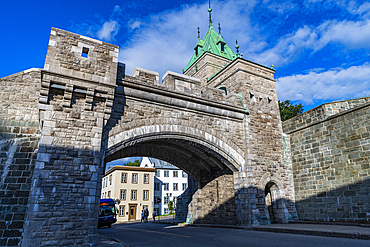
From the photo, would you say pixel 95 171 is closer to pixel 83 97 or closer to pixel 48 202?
pixel 48 202

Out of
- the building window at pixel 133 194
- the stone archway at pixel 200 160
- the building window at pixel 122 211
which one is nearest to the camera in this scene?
the stone archway at pixel 200 160

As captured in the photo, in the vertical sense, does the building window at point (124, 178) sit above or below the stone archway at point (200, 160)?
above

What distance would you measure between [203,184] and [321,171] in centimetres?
637

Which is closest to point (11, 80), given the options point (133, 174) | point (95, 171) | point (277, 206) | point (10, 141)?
point (10, 141)

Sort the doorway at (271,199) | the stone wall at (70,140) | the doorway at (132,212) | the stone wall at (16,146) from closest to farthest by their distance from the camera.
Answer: the stone wall at (70,140)
the stone wall at (16,146)
the doorway at (271,199)
the doorway at (132,212)

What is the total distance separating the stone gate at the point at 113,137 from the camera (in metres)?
7.15

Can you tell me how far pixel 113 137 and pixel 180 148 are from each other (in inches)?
192

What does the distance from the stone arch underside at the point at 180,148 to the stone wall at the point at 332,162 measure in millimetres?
3765

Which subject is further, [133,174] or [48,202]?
[133,174]

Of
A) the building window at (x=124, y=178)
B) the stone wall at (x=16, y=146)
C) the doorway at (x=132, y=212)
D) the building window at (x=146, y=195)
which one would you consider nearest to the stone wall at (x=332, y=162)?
the stone wall at (x=16, y=146)

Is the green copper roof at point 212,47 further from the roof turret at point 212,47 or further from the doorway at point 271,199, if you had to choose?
the doorway at point 271,199

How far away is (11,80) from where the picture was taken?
938cm

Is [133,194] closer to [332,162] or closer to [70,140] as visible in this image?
[332,162]

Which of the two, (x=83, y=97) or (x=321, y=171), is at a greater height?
(x=83, y=97)
